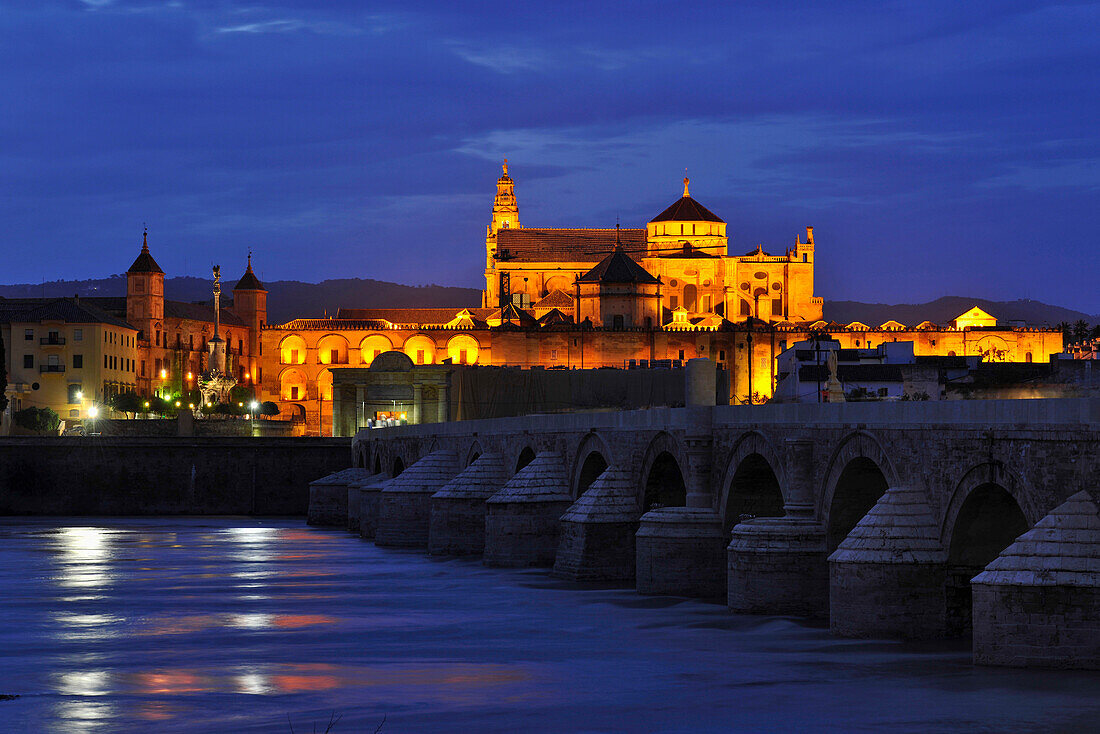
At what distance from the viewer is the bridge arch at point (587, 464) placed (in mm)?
41125

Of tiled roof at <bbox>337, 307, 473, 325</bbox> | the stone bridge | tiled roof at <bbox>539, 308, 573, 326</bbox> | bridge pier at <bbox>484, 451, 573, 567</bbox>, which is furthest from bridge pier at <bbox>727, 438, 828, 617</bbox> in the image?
tiled roof at <bbox>337, 307, 473, 325</bbox>

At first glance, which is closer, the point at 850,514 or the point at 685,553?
the point at 850,514

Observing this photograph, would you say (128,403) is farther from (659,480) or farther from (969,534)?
(969,534)

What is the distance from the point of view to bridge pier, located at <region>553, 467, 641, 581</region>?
1415 inches

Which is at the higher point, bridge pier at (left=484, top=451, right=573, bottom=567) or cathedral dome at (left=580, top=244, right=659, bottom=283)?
cathedral dome at (left=580, top=244, right=659, bottom=283)

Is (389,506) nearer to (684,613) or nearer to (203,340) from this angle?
(684,613)

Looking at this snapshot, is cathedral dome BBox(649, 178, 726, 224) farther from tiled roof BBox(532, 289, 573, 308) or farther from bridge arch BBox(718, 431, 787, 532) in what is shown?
bridge arch BBox(718, 431, 787, 532)

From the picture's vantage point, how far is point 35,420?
336 ft

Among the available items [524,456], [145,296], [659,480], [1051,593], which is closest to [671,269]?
[145,296]

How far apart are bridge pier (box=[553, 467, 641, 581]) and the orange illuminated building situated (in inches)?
3074

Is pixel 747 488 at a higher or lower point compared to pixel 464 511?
higher

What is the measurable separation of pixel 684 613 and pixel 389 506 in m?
24.8

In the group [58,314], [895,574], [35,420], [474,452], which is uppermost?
[58,314]

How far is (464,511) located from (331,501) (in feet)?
73.8
